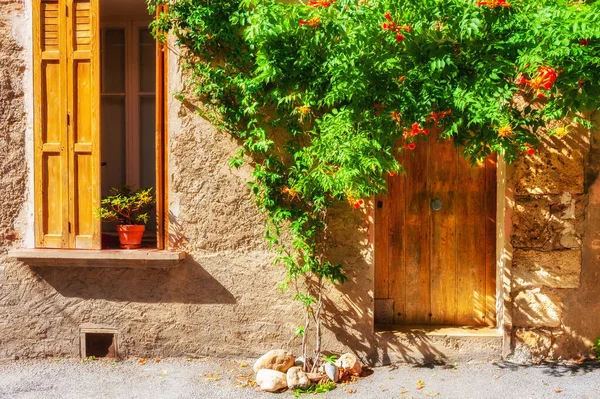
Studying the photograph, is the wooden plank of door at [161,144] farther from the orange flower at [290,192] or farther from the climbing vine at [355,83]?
the orange flower at [290,192]

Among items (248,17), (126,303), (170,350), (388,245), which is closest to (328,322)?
(388,245)

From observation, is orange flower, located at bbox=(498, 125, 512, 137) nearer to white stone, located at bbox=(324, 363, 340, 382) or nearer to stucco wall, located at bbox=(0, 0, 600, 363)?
stucco wall, located at bbox=(0, 0, 600, 363)

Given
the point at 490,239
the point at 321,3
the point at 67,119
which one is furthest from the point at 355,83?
the point at 67,119

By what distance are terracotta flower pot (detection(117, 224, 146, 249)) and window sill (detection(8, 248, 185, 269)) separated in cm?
11

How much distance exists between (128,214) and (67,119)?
0.95m

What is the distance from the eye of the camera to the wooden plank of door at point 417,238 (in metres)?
5.08

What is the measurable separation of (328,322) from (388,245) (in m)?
0.88

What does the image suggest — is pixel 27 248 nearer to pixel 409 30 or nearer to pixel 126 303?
pixel 126 303

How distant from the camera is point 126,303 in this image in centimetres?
493

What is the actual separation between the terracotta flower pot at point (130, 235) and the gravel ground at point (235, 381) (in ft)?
3.28

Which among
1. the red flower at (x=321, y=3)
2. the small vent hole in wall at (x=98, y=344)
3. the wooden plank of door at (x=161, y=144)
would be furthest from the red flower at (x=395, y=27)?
the small vent hole in wall at (x=98, y=344)

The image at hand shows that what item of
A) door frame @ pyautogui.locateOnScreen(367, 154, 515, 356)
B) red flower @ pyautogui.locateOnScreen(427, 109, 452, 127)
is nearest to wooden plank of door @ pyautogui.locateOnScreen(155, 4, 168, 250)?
door frame @ pyautogui.locateOnScreen(367, 154, 515, 356)

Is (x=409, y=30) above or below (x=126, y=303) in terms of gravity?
above

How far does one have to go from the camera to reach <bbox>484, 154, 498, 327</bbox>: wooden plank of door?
5.02 meters
